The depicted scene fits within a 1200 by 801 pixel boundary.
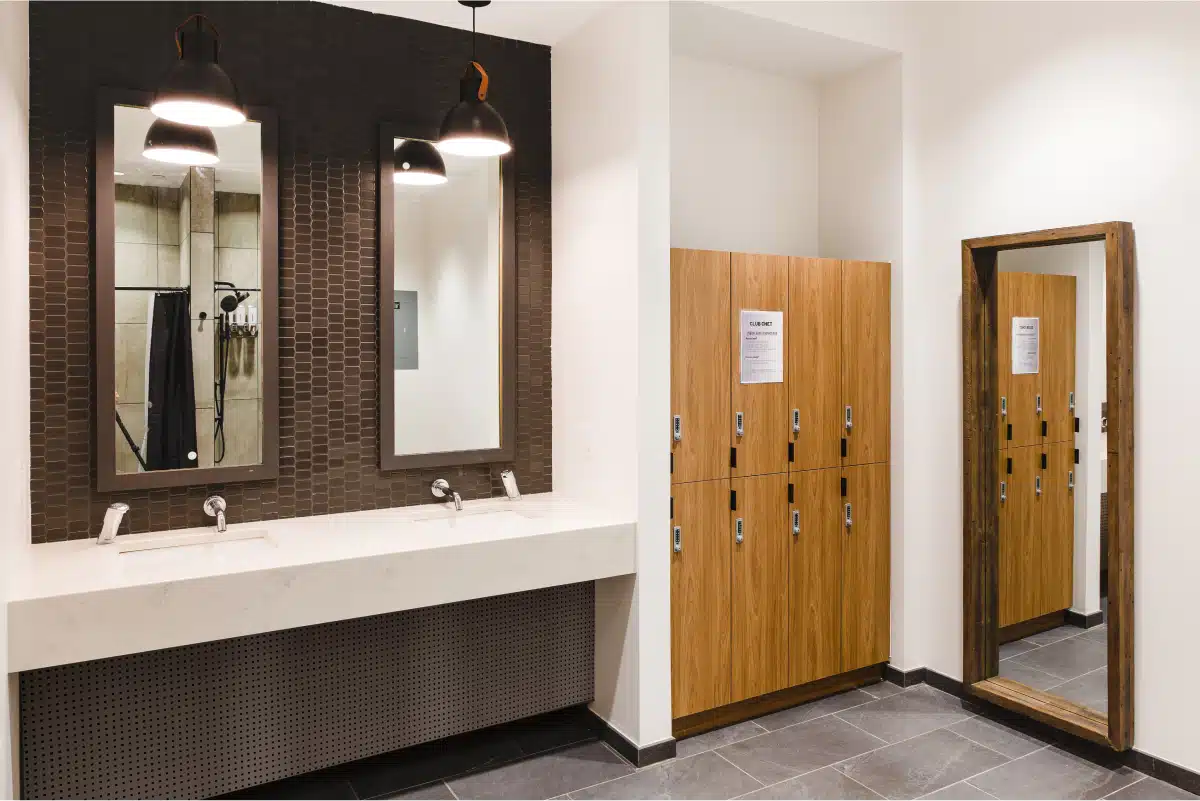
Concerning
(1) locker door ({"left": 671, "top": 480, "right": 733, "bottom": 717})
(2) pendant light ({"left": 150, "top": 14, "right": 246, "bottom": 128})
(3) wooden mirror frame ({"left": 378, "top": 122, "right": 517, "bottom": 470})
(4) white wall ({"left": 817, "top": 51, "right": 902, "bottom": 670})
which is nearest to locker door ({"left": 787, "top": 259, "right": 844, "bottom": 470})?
(4) white wall ({"left": 817, "top": 51, "right": 902, "bottom": 670})

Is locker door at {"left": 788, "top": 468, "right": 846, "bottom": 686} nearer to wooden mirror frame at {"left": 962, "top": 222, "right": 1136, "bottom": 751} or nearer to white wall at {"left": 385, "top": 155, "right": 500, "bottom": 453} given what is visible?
wooden mirror frame at {"left": 962, "top": 222, "right": 1136, "bottom": 751}

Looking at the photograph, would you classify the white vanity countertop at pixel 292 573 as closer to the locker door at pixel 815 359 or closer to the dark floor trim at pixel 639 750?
Result: the dark floor trim at pixel 639 750

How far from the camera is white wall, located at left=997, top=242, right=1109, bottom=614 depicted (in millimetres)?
3070

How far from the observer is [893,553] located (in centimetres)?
384

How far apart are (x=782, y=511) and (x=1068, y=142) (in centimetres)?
178

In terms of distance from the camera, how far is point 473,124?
278cm

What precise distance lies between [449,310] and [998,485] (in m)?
2.38

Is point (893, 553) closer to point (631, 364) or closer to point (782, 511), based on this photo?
point (782, 511)

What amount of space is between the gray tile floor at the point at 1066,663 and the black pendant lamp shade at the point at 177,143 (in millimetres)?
3526

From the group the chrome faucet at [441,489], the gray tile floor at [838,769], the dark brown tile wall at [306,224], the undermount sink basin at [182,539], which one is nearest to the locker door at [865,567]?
the gray tile floor at [838,769]

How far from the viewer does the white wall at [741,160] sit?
3752 millimetres

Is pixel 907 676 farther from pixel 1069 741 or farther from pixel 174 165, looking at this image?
pixel 174 165

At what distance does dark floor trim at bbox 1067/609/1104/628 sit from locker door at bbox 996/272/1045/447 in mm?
684

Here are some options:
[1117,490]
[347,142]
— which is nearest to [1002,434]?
[1117,490]
